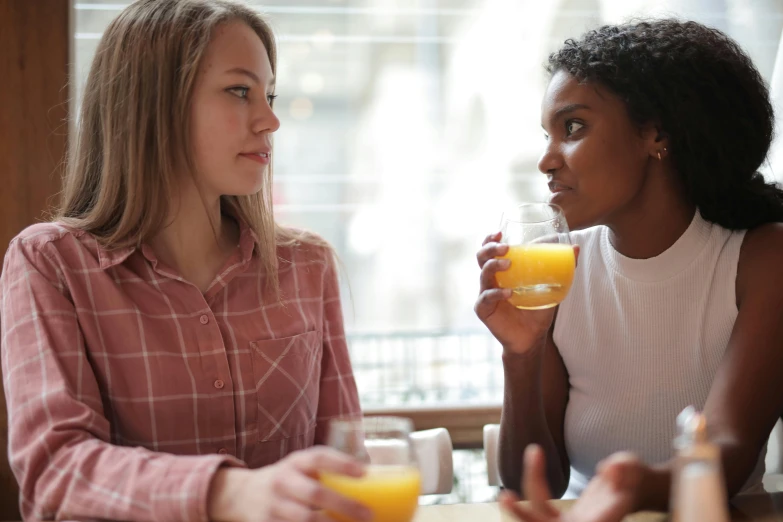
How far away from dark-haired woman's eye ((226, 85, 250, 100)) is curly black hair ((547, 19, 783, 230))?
2.37 feet

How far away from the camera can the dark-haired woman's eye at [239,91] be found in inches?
64.2

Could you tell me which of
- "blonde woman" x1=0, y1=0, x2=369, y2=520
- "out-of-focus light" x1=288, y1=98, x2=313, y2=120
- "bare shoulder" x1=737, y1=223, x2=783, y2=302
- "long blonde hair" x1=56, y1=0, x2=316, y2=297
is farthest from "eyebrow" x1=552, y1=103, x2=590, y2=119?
"out-of-focus light" x1=288, y1=98, x2=313, y2=120

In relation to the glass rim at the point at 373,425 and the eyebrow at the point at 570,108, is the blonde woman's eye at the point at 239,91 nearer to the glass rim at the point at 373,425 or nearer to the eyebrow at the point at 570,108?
the eyebrow at the point at 570,108

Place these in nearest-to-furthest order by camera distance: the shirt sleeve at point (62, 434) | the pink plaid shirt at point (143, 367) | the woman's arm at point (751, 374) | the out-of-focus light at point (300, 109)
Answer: the shirt sleeve at point (62, 434) → the pink plaid shirt at point (143, 367) → the woman's arm at point (751, 374) → the out-of-focus light at point (300, 109)

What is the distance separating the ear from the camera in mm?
1740

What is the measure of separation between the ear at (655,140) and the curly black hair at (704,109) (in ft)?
0.04

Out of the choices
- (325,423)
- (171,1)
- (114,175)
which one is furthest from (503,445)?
(171,1)

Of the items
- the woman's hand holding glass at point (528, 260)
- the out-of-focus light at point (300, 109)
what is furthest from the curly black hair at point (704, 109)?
the out-of-focus light at point (300, 109)

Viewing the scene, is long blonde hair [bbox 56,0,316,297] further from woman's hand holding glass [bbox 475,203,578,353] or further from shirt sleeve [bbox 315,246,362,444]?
woman's hand holding glass [bbox 475,203,578,353]

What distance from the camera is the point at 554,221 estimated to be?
1465 millimetres

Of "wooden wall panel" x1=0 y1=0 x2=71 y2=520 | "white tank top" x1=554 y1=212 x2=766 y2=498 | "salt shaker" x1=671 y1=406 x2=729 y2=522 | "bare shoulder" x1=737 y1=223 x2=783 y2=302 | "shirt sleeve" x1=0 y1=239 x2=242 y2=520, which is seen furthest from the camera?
"wooden wall panel" x1=0 y1=0 x2=71 y2=520

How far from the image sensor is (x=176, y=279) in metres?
1.57

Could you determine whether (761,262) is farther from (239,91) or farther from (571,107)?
(239,91)

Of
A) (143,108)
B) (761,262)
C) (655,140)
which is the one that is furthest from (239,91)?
(761,262)
